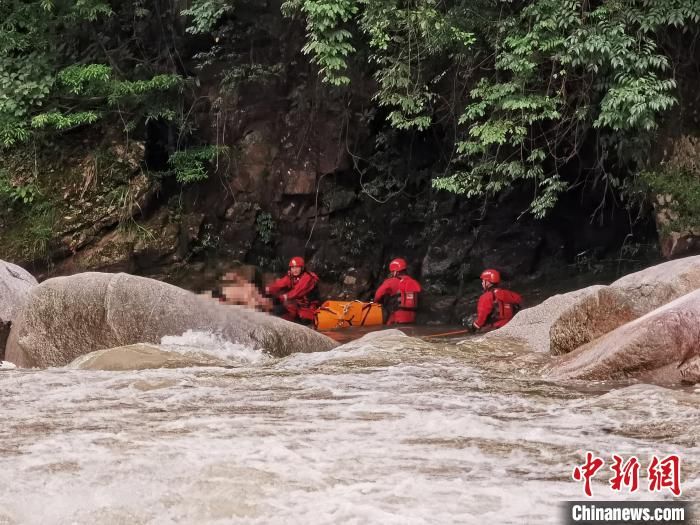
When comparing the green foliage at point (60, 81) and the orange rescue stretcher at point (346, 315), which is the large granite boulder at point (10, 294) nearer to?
the orange rescue stretcher at point (346, 315)

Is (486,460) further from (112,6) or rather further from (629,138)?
(112,6)

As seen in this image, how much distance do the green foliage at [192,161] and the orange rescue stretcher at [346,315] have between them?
3509mm

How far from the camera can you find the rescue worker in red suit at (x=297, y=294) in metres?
12.2

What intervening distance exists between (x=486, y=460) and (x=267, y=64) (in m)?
11.6

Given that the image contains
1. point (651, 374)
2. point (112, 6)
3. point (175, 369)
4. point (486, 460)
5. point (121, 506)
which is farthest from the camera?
point (112, 6)

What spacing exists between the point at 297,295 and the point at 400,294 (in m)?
1.48

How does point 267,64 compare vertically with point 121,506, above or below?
above

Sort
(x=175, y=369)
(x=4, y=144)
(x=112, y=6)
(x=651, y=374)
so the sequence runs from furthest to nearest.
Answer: (x=112, y=6) → (x=4, y=144) → (x=175, y=369) → (x=651, y=374)

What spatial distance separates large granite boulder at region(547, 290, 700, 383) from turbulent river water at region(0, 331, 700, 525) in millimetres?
181

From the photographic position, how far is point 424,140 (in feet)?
48.3

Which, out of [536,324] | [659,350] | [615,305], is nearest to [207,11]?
[536,324]

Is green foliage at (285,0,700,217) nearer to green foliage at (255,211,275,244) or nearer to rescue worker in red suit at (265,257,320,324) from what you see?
rescue worker in red suit at (265,257,320,324)

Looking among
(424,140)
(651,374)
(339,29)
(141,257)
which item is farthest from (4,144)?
(651,374)

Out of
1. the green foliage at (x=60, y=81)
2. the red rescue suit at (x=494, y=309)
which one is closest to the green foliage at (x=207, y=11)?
the green foliage at (x=60, y=81)
